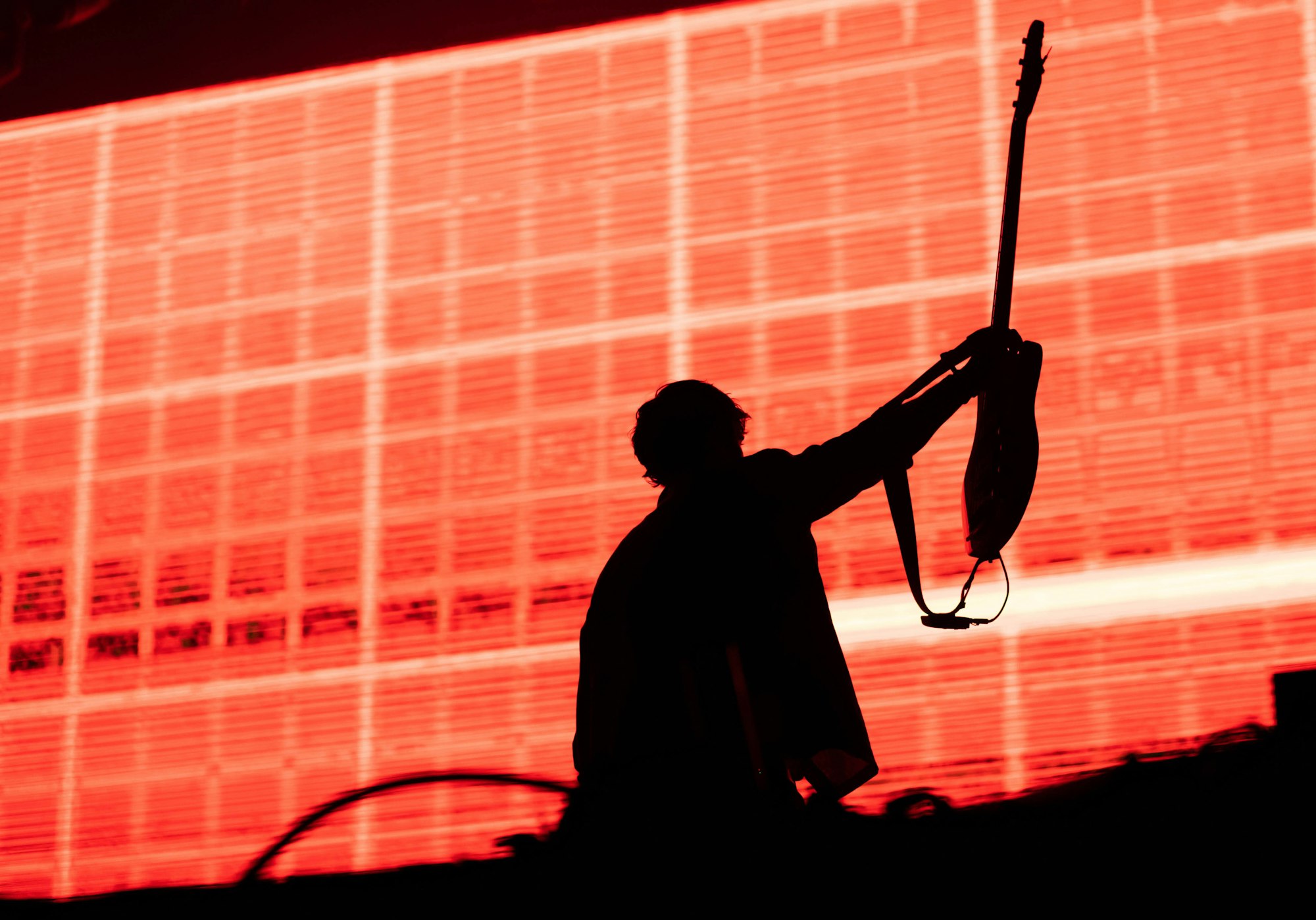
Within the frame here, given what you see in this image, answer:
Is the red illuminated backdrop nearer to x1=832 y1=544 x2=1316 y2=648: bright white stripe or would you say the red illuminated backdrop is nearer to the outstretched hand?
x1=832 y1=544 x2=1316 y2=648: bright white stripe

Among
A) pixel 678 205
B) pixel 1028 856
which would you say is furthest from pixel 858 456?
pixel 678 205

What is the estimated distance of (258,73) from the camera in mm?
5254

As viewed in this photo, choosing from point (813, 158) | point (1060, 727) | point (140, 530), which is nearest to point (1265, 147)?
point (813, 158)

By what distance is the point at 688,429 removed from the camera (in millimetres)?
2820

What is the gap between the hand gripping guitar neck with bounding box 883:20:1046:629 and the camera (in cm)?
293

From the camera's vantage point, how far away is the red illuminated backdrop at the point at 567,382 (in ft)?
13.7

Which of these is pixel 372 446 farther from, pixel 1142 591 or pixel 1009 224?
pixel 1009 224

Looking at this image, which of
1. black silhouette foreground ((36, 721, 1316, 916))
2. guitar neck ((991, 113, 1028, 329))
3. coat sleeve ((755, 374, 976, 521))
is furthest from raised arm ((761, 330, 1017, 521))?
black silhouette foreground ((36, 721, 1316, 916))

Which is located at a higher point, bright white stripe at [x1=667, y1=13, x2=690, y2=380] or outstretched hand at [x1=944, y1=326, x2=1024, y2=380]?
bright white stripe at [x1=667, y1=13, x2=690, y2=380]

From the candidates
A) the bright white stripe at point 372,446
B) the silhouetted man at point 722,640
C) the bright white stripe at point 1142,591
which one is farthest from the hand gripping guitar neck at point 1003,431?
the bright white stripe at point 372,446

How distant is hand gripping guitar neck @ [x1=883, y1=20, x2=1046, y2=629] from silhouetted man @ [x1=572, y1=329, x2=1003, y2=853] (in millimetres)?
162

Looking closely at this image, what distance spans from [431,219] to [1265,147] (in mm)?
2469

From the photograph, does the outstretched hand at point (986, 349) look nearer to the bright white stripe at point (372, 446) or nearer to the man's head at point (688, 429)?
the man's head at point (688, 429)

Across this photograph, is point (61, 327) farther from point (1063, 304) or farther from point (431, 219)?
point (1063, 304)
